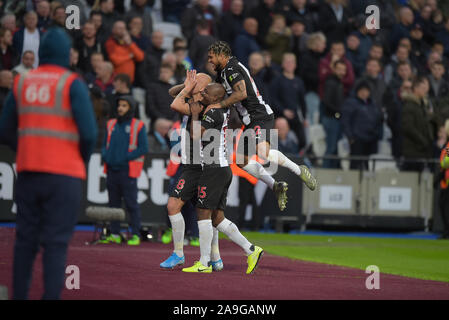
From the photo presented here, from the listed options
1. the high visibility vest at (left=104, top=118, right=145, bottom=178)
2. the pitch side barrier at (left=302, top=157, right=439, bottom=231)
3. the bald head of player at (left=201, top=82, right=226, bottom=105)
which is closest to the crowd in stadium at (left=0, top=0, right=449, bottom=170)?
the pitch side barrier at (left=302, top=157, right=439, bottom=231)

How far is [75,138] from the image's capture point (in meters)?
7.00

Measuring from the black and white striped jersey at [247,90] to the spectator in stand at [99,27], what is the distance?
831 cm

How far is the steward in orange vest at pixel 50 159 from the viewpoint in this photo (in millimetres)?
6848

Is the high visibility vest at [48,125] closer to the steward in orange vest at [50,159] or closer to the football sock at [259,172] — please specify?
the steward in orange vest at [50,159]

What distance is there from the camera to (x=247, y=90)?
40.1 ft

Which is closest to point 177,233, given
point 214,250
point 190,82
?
point 214,250

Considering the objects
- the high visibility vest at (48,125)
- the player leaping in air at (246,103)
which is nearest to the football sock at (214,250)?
the player leaping in air at (246,103)

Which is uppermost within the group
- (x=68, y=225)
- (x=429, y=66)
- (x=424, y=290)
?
(x=429, y=66)

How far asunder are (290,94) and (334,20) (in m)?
3.95

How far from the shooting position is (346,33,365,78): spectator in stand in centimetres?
2395

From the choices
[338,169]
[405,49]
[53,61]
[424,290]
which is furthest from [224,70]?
[405,49]

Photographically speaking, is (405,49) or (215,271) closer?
(215,271)
